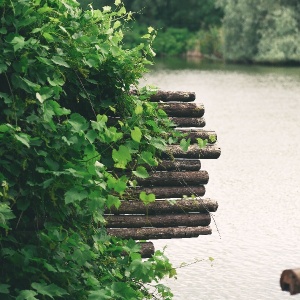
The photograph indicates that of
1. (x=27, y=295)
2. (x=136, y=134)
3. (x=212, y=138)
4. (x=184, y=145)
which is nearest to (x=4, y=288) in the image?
(x=27, y=295)

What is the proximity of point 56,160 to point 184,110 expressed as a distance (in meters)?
1.66

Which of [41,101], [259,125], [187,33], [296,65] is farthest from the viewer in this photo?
[187,33]

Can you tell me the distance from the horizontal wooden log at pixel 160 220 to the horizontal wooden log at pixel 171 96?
759 mm

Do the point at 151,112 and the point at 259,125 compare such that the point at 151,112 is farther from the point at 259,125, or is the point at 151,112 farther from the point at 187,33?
the point at 187,33

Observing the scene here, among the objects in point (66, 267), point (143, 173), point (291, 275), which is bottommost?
point (66, 267)

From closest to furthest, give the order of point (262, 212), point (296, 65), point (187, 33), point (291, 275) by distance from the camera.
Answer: point (291, 275) → point (262, 212) → point (296, 65) → point (187, 33)

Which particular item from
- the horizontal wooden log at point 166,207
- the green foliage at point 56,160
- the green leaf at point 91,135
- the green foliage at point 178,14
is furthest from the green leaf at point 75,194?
the green foliage at point 178,14

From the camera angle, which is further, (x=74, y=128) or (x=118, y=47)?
(x=118, y=47)

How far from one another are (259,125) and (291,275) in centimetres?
1928

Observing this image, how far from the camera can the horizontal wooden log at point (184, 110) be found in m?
6.61

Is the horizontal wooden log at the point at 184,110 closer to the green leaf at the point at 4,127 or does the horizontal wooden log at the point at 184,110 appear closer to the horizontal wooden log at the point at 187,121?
the horizontal wooden log at the point at 187,121

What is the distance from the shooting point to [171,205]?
646 centimetres

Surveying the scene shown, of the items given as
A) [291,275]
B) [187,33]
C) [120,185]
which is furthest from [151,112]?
[187,33]

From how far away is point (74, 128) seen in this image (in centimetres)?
524
